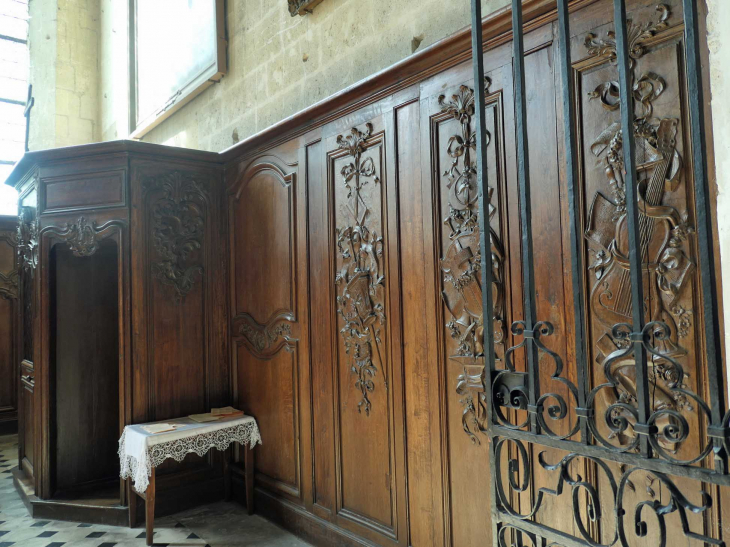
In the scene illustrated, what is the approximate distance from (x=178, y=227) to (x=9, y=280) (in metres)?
3.53

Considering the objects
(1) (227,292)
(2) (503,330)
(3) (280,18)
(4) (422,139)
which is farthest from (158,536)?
(3) (280,18)

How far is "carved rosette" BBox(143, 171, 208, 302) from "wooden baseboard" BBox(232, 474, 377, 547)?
1496mm

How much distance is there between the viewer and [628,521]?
1878 mm

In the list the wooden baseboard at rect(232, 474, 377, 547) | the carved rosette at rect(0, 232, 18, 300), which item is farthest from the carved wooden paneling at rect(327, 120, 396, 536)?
the carved rosette at rect(0, 232, 18, 300)

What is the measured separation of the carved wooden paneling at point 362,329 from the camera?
112 inches

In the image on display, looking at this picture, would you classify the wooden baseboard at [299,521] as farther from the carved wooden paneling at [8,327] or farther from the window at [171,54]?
the carved wooden paneling at [8,327]

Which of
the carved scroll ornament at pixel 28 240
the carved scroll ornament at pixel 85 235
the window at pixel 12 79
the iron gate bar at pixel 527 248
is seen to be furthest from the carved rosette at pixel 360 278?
the window at pixel 12 79

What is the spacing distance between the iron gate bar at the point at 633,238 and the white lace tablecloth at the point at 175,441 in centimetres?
296

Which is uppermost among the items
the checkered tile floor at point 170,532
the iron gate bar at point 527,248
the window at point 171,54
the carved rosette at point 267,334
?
the window at point 171,54

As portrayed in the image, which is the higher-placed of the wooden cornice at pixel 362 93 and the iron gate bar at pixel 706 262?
the wooden cornice at pixel 362 93

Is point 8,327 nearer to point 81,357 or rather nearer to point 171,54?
point 81,357

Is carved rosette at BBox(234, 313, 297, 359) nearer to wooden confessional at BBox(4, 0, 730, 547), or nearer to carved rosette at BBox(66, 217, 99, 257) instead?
wooden confessional at BBox(4, 0, 730, 547)

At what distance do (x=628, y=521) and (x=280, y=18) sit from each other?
3.67 m

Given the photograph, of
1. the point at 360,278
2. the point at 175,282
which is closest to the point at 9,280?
the point at 175,282
